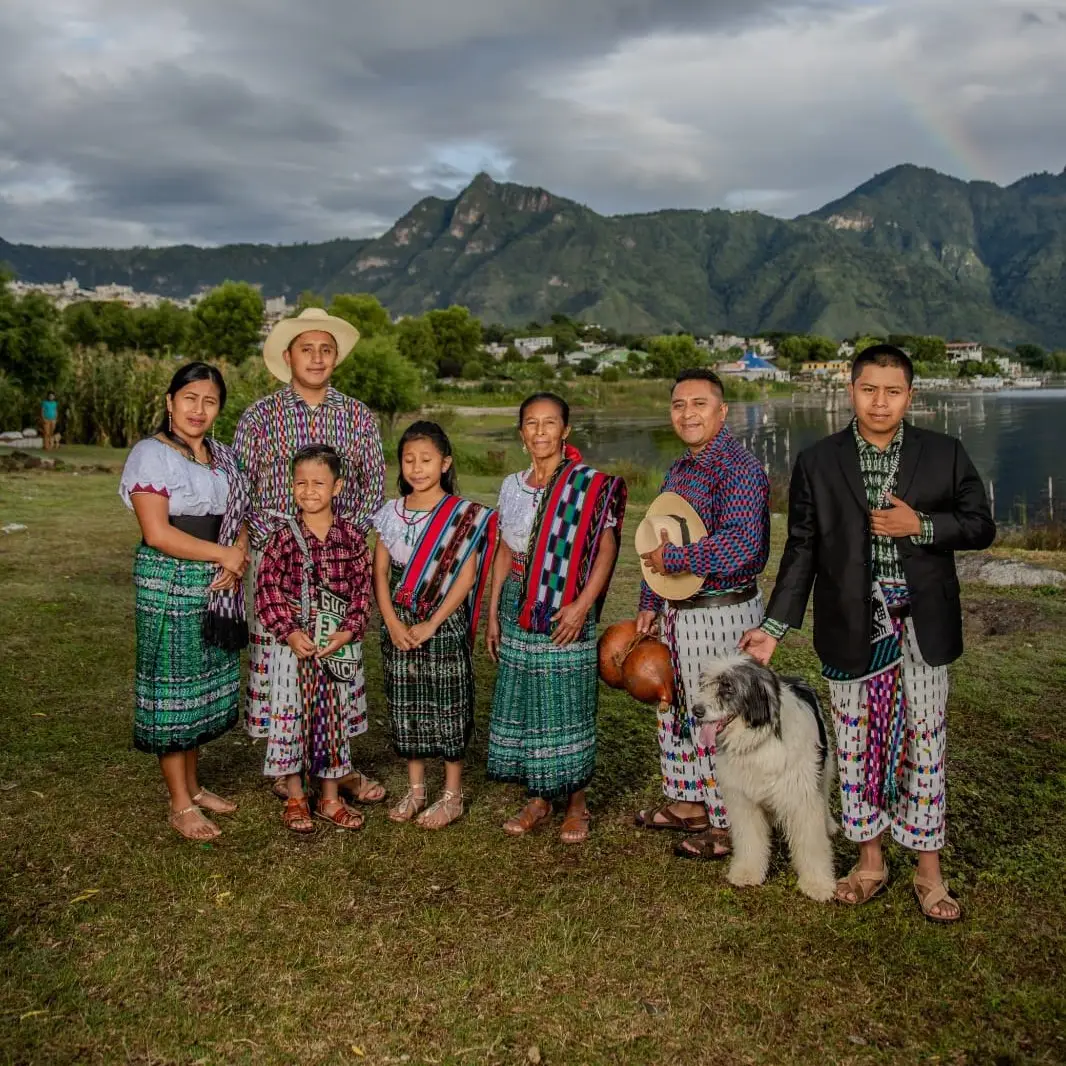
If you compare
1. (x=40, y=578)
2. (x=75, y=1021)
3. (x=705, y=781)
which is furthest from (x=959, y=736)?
(x=40, y=578)

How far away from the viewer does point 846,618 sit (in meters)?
3.03

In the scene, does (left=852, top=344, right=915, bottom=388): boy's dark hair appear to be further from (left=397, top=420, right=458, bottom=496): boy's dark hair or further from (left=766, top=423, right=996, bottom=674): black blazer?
(left=397, top=420, right=458, bottom=496): boy's dark hair

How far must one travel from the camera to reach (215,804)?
403 centimetres

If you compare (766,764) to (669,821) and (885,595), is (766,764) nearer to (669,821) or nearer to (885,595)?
(885,595)

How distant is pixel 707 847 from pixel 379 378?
27792 mm

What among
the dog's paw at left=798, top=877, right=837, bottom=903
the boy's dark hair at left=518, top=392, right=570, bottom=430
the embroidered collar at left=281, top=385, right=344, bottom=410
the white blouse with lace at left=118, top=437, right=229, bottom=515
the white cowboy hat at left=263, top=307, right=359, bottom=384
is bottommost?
the dog's paw at left=798, top=877, right=837, bottom=903

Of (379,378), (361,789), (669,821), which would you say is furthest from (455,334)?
(669,821)

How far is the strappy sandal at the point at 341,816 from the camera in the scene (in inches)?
152

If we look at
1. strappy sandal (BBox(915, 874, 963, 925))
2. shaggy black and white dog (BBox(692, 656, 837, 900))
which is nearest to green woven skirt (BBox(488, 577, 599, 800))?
shaggy black and white dog (BBox(692, 656, 837, 900))

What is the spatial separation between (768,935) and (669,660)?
1057 millimetres

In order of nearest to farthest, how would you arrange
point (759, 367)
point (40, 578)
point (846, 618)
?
point (846, 618), point (40, 578), point (759, 367)

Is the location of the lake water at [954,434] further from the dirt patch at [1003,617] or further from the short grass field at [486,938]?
the short grass field at [486,938]

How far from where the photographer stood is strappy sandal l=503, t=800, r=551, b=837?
3826 mm

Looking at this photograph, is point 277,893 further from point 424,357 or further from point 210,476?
point 424,357
